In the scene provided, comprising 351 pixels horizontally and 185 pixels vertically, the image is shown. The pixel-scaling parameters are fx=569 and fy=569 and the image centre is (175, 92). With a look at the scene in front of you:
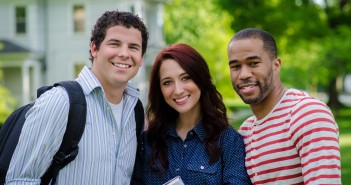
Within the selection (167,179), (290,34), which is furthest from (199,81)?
(290,34)

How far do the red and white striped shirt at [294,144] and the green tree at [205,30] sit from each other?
91.7 ft

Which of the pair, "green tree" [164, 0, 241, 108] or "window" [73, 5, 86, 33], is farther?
"green tree" [164, 0, 241, 108]

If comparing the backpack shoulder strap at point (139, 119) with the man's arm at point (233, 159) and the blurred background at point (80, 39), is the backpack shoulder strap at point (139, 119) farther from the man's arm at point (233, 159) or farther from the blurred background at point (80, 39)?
the blurred background at point (80, 39)

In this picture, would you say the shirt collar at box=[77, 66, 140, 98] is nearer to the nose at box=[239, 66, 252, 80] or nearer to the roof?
the nose at box=[239, 66, 252, 80]

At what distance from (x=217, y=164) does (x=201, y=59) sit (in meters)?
0.77

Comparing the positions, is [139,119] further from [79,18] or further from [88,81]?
[79,18]

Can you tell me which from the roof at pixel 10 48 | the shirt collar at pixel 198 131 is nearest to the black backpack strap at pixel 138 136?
the shirt collar at pixel 198 131

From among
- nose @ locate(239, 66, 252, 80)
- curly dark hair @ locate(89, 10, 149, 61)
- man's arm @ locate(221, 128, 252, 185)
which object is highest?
curly dark hair @ locate(89, 10, 149, 61)

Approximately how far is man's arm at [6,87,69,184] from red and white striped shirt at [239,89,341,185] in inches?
49.9

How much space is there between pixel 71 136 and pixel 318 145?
150 cm

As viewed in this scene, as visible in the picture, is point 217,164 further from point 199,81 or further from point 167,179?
point 199,81

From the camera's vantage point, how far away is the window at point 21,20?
28.8 m

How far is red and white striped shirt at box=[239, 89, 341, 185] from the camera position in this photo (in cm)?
325

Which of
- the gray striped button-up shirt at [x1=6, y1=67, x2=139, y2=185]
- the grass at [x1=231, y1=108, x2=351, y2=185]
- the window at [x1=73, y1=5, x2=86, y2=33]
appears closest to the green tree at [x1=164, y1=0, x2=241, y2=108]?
the window at [x1=73, y1=5, x2=86, y2=33]
